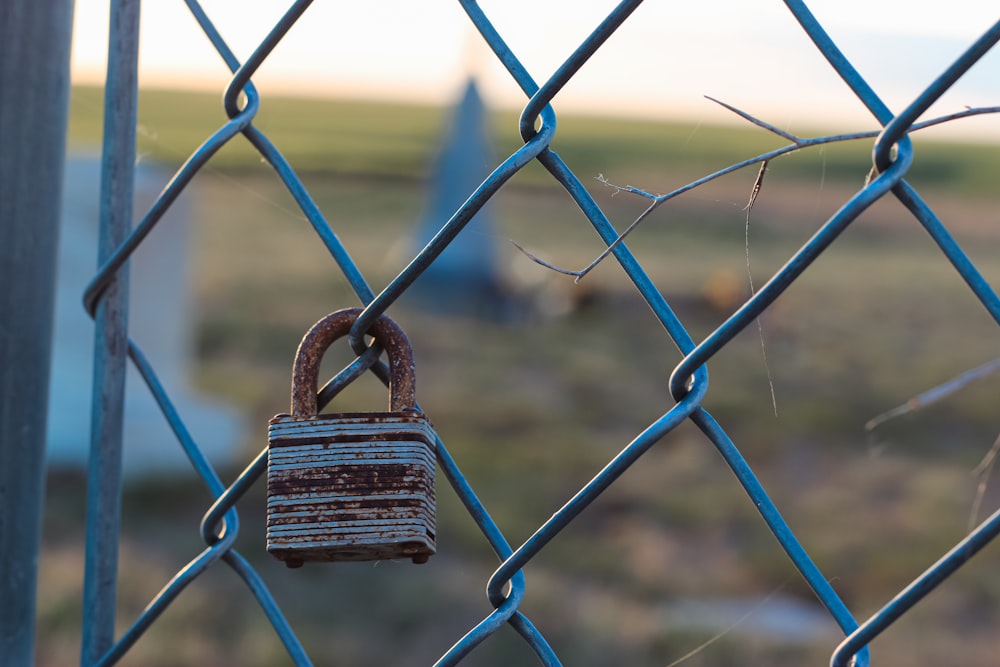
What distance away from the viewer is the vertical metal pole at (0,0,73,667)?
0.77 m

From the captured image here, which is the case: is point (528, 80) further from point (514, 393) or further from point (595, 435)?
point (514, 393)

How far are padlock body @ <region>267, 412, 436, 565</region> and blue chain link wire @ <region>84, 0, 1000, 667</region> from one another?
0.24 ft

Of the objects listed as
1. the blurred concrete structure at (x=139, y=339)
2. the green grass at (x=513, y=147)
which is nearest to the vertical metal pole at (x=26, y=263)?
Result: the blurred concrete structure at (x=139, y=339)

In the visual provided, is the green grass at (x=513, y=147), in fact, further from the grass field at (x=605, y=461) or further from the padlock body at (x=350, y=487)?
the padlock body at (x=350, y=487)

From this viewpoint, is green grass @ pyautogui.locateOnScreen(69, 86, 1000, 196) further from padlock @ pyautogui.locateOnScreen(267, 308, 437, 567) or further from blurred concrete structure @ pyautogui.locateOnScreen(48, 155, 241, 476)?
padlock @ pyautogui.locateOnScreen(267, 308, 437, 567)

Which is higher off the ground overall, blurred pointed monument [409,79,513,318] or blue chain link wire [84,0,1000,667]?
blurred pointed monument [409,79,513,318]

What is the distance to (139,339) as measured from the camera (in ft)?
15.8

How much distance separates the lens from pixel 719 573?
4.23m

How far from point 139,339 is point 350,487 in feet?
14.8

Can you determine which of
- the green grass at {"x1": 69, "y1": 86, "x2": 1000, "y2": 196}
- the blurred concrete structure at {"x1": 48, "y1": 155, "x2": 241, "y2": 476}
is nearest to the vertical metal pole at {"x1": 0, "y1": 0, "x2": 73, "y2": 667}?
the blurred concrete structure at {"x1": 48, "y1": 155, "x2": 241, "y2": 476}

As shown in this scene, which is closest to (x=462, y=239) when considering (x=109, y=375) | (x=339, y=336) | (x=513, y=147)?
(x=109, y=375)

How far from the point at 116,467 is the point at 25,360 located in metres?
0.11

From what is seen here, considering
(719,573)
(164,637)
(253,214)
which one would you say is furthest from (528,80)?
(253,214)

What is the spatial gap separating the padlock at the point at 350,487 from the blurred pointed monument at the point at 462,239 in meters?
8.69
